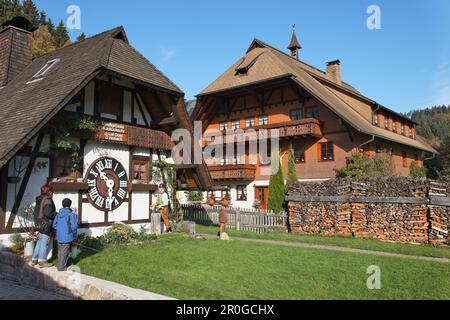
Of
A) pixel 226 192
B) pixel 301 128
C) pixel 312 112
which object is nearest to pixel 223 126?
pixel 226 192

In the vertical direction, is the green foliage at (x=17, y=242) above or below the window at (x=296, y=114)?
below

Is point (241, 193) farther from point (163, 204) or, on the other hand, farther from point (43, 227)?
point (43, 227)

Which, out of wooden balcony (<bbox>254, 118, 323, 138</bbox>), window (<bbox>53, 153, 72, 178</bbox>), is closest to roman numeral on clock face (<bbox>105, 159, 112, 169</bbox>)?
window (<bbox>53, 153, 72, 178</bbox>)

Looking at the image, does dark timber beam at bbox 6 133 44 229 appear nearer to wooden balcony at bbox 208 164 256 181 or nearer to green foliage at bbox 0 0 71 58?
wooden balcony at bbox 208 164 256 181

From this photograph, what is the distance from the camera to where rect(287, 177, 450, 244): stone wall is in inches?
553

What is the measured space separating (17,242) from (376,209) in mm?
12792

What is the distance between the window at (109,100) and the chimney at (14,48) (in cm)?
614

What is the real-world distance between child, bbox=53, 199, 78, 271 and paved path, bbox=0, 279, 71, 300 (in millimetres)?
773

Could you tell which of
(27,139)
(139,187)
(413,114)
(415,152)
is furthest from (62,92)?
(413,114)

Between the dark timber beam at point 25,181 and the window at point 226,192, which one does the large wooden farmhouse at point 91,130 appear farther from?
the window at point 226,192

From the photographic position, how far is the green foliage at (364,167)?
868 inches

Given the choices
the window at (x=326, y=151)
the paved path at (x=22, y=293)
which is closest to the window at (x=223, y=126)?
the window at (x=326, y=151)
